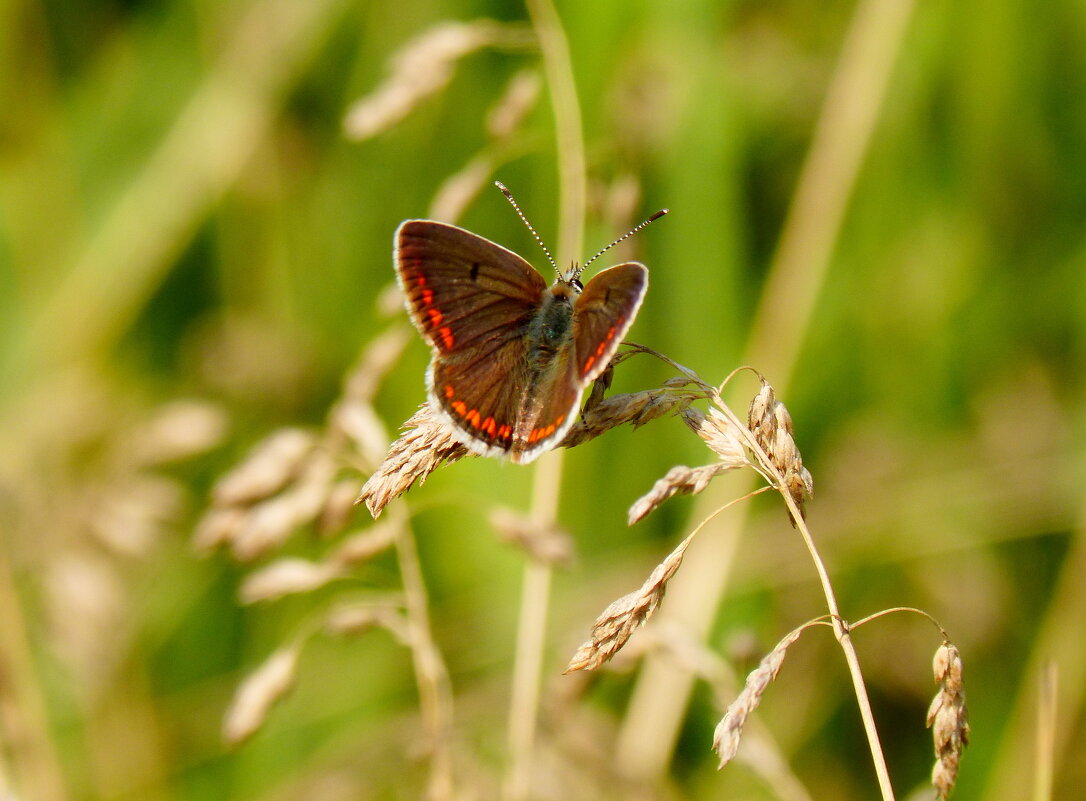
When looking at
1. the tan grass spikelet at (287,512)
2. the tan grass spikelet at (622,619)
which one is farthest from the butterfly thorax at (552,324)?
the tan grass spikelet at (622,619)

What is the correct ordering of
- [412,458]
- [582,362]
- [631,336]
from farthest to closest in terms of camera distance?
[631,336]
[582,362]
[412,458]

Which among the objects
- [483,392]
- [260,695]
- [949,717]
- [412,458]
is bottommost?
[949,717]

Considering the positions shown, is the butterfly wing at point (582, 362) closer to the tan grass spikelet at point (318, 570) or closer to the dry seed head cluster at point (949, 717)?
the tan grass spikelet at point (318, 570)

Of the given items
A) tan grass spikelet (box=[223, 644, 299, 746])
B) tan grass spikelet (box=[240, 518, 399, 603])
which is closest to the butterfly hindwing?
tan grass spikelet (box=[240, 518, 399, 603])

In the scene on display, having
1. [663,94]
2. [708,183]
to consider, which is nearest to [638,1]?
[663,94]

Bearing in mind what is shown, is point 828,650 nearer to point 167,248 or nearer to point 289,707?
point 289,707

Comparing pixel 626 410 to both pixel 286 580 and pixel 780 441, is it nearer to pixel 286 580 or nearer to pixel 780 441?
pixel 780 441

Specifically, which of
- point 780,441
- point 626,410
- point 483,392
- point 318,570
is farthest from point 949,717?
point 318,570
